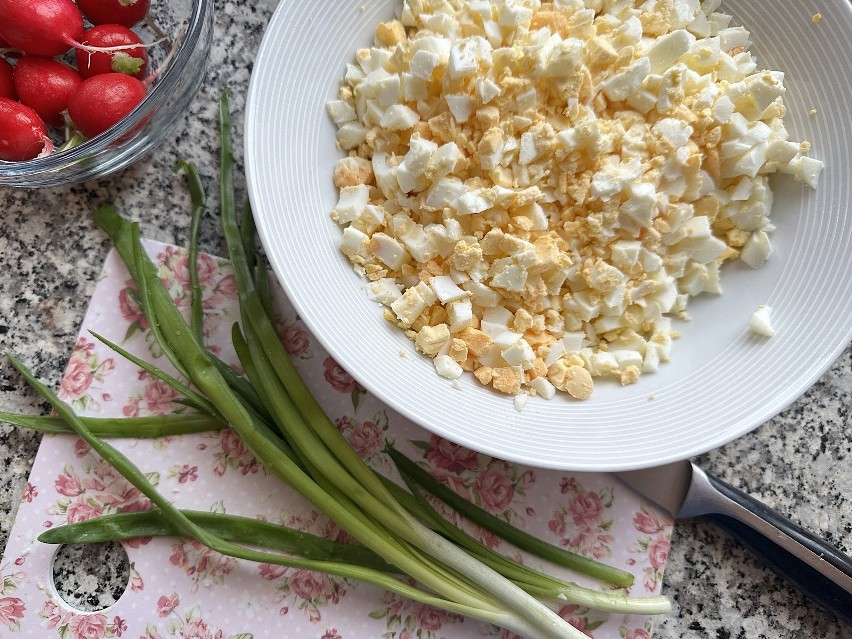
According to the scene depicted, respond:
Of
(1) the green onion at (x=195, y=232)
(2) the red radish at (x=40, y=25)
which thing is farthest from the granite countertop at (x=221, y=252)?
(2) the red radish at (x=40, y=25)

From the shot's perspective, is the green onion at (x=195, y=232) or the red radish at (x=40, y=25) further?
the green onion at (x=195, y=232)

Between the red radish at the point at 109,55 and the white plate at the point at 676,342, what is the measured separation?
0.92ft

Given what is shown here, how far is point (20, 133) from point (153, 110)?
0.22 m

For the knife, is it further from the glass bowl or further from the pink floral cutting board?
the glass bowl

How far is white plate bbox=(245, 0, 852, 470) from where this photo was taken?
100 centimetres

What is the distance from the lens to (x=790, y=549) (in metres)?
1.14

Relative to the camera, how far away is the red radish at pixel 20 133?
1064 mm

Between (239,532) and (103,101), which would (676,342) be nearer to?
(239,532)

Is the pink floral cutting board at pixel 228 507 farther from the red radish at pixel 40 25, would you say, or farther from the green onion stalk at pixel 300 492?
the red radish at pixel 40 25

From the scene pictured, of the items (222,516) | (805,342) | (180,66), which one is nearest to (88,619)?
(222,516)

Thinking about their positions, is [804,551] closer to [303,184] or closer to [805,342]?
[805,342]

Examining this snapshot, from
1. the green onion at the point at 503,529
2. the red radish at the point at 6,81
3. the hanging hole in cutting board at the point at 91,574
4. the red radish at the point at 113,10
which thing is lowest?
the hanging hole in cutting board at the point at 91,574

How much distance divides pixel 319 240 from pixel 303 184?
10 centimetres

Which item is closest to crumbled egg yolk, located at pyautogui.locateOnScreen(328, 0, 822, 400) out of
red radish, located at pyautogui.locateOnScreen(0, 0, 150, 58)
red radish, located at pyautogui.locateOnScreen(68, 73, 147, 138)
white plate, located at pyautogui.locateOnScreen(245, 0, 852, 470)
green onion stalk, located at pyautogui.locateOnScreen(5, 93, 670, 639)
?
white plate, located at pyautogui.locateOnScreen(245, 0, 852, 470)
